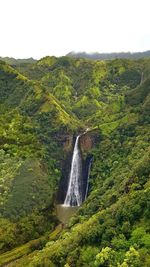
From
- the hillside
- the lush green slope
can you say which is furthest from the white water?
the lush green slope

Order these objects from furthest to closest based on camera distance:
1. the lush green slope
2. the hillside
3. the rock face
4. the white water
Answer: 1. the rock face
2. the white water
3. the lush green slope
4. the hillside

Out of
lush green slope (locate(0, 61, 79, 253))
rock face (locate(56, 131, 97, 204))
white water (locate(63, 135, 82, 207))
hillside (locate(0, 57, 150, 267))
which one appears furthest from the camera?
rock face (locate(56, 131, 97, 204))

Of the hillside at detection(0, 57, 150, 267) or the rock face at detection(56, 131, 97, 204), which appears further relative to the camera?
the rock face at detection(56, 131, 97, 204)

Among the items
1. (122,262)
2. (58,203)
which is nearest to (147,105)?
(58,203)

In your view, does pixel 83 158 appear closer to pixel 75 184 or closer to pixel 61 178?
pixel 61 178

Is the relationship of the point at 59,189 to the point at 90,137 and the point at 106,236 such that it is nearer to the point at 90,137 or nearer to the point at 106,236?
the point at 90,137

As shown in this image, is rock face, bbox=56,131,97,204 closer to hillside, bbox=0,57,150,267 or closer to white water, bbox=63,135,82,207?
hillside, bbox=0,57,150,267

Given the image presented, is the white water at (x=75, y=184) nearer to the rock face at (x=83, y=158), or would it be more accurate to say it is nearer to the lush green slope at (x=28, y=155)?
the rock face at (x=83, y=158)

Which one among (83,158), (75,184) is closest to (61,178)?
(75,184)
